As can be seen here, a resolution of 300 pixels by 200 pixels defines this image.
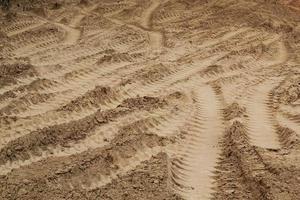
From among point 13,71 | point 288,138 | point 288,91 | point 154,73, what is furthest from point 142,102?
point 288,91

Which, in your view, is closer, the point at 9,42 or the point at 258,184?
the point at 258,184

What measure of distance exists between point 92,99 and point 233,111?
1.77m

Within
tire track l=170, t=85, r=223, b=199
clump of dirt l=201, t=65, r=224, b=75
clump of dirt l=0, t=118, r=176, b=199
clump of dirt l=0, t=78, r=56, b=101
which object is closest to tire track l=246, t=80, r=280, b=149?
tire track l=170, t=85, r=223, b=199

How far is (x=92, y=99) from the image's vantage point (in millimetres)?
6422

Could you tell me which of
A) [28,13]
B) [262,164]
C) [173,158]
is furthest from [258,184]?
[28,13]

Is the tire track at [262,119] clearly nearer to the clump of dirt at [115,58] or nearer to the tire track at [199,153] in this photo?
the tire track at [199,153]

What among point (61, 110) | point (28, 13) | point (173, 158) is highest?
point (173, 158)

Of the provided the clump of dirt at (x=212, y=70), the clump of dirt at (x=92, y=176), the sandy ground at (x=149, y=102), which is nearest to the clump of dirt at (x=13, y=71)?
the sandy ground at (x=149, y=102)

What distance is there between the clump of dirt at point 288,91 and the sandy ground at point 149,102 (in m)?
0.03

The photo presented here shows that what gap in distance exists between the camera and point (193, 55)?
28.4ft

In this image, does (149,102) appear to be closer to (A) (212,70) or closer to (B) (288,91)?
(A) (212,70)

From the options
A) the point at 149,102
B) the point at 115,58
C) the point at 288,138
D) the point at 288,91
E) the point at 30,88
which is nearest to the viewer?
the point at 288,138

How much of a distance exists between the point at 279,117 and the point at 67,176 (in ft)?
10.1

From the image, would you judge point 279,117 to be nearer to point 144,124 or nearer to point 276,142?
point 276,142
